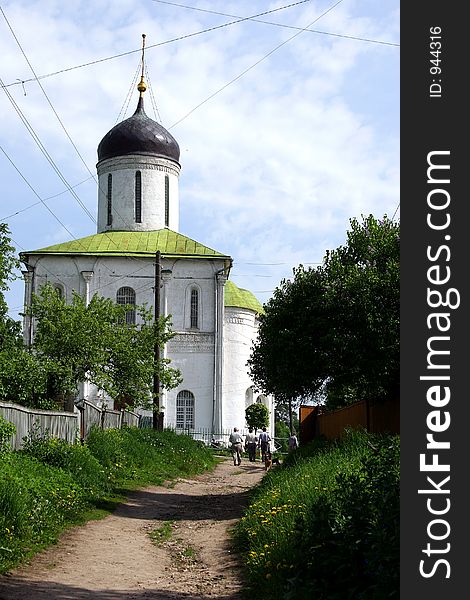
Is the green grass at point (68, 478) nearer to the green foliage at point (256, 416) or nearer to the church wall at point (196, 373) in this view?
the church wall at point (196, 373)

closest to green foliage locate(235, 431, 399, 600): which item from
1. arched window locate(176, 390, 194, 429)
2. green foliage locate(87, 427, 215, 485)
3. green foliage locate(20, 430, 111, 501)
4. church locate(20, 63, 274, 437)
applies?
green foliage locate(20, 430, 111, 501)

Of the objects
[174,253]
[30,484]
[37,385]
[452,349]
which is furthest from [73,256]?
[452,349]

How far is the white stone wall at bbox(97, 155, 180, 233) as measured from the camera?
165 ft

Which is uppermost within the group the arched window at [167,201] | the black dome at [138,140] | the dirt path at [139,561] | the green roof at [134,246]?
the black dome at [138,140]

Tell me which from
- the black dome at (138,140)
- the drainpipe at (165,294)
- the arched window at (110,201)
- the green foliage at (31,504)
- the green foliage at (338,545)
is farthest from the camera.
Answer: the arched window at (110,201)

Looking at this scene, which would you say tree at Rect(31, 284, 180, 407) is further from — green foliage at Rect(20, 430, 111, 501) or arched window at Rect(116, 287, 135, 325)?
arched window at Rect(116, 287, 135, 325)

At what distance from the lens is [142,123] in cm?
5088

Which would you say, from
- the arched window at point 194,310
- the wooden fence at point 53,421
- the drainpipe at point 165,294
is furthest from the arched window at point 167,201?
the wooden fence at point 53,421

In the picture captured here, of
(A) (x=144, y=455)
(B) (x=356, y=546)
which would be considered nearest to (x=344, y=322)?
(A) (x=144, y=455)

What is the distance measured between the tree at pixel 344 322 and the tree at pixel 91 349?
7.80 metres

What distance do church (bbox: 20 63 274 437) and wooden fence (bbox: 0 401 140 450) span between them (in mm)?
18840

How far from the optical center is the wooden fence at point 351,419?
59.7 feet

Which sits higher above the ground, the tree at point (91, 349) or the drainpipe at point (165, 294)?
the drainpipe at point (165, 294)

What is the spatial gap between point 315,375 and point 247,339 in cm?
3251
